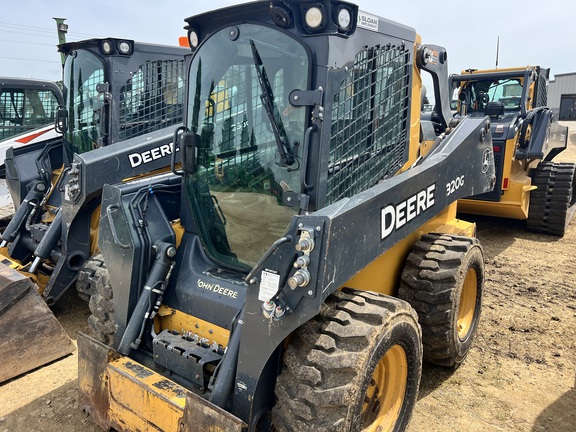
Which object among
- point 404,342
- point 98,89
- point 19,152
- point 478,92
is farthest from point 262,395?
point 478,92

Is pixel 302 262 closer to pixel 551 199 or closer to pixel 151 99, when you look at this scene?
pixel 151 99

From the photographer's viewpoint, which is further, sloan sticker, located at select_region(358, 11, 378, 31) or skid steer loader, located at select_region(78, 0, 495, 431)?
sloan sticker, located at select_region(358, 11, 378, 31)

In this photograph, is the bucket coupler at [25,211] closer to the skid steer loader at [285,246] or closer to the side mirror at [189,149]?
the skid steer loader at [285,246]

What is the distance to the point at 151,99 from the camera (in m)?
5.68

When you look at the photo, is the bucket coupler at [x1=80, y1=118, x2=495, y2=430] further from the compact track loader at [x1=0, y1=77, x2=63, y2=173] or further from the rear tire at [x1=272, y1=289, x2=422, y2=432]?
the compact track loader at [x1=0, y1=77, x2=63, y2=173]

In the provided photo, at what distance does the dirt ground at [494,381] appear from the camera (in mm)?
3119

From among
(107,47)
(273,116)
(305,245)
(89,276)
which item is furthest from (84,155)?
(305,245)

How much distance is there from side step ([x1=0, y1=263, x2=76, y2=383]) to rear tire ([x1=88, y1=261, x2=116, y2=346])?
665mm

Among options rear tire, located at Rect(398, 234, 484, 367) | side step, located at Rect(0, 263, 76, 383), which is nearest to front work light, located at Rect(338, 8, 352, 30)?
rear tire, located at Rect(398, 234, 484, 367)

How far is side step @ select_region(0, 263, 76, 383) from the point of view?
3572 mm

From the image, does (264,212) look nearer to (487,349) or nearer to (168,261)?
(168,261)

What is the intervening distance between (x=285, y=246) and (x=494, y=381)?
2284 mm

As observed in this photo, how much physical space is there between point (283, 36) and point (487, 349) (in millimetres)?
2968

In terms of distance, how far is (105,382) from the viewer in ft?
8.82
